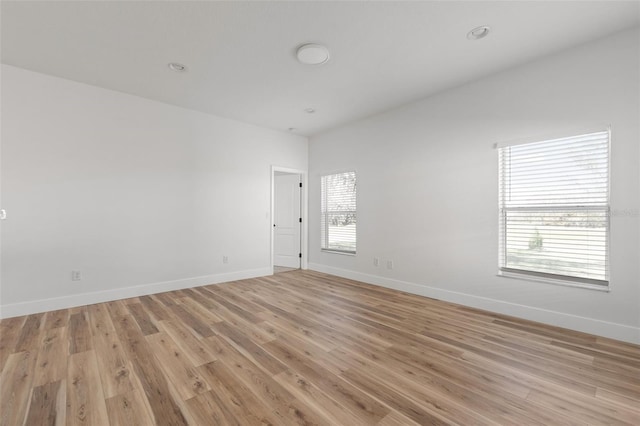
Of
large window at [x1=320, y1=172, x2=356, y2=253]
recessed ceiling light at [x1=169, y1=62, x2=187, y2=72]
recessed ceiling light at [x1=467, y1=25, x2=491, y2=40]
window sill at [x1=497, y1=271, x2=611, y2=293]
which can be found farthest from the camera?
large window at [x1=320, y1=172, x2=356, y2=253]

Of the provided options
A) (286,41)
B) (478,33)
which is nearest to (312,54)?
(286,41)

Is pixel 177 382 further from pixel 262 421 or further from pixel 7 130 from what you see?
pixel 7 130

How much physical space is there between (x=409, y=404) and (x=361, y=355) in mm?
631

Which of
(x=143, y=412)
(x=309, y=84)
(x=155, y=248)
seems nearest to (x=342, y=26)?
(x=309, y=84)

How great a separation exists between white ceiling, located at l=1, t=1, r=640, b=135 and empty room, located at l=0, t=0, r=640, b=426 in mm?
24

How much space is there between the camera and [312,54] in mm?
2855

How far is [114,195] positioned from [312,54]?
3.29m

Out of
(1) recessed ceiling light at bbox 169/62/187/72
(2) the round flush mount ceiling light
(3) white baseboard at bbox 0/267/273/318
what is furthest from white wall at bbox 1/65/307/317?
(2) the round flush mount ceiling light

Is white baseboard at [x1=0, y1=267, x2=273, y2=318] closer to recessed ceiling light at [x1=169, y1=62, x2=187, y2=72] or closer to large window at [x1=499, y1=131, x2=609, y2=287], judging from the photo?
recessed ceiling light at [x1=169, y1=62, x2=187, y2=72]

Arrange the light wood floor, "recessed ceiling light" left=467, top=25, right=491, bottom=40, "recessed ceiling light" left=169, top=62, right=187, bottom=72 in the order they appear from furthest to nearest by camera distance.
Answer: "recessed ceiling light" left=169, top=62, right=187, bottom=72 → "recessed ceiling light" left=467, top=25, right=491, bottom=40 → the light wood floor

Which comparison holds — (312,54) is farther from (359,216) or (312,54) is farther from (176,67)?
(359,216)

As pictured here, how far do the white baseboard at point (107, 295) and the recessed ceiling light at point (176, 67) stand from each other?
3.02m

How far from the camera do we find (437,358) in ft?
7.36

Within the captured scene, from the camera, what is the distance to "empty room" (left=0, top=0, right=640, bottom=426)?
6.21 ft
